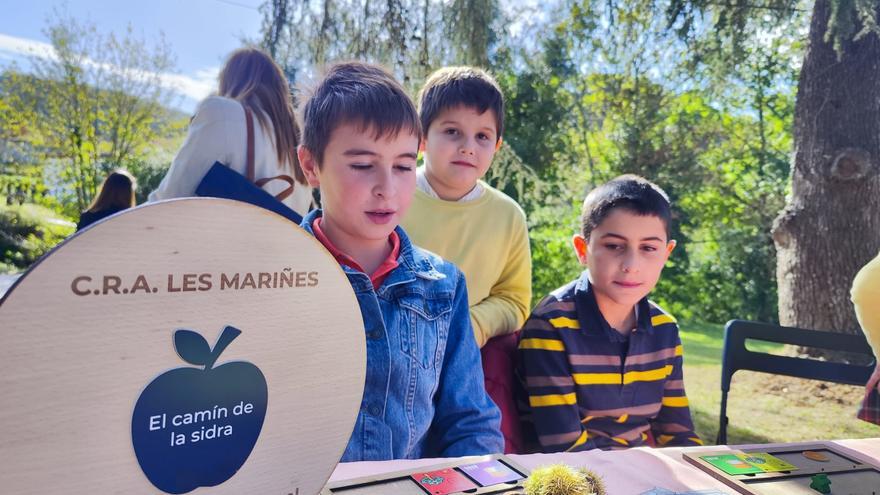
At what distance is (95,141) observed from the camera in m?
11.6

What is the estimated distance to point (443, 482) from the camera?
926 mm

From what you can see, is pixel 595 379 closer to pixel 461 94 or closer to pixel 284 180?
pixel 461 94

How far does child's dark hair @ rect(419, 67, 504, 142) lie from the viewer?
6.96 ft

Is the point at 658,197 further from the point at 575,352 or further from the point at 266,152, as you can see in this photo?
the point at 266,152

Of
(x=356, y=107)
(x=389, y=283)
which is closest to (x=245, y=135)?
(x=356, y=107)

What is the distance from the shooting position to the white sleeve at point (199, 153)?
210 cm

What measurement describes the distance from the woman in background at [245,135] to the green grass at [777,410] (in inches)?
130

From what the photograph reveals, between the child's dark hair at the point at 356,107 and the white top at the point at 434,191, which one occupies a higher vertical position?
the child's dark hair at the point at 356,107

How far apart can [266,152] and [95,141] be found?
11.3m

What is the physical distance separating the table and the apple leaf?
37 centimetres

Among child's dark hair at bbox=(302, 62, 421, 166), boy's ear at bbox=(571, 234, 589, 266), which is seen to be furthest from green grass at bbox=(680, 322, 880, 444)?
child's dark hair at bbox=(302, 62, 421, 166)

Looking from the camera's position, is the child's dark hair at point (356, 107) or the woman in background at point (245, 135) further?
the woman in background at point (245, 135)

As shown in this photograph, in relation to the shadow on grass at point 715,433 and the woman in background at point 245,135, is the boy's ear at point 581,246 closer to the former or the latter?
the woman in background at point 245,135

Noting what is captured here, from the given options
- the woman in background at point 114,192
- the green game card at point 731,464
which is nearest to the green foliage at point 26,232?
the woman in background at point 114,192
